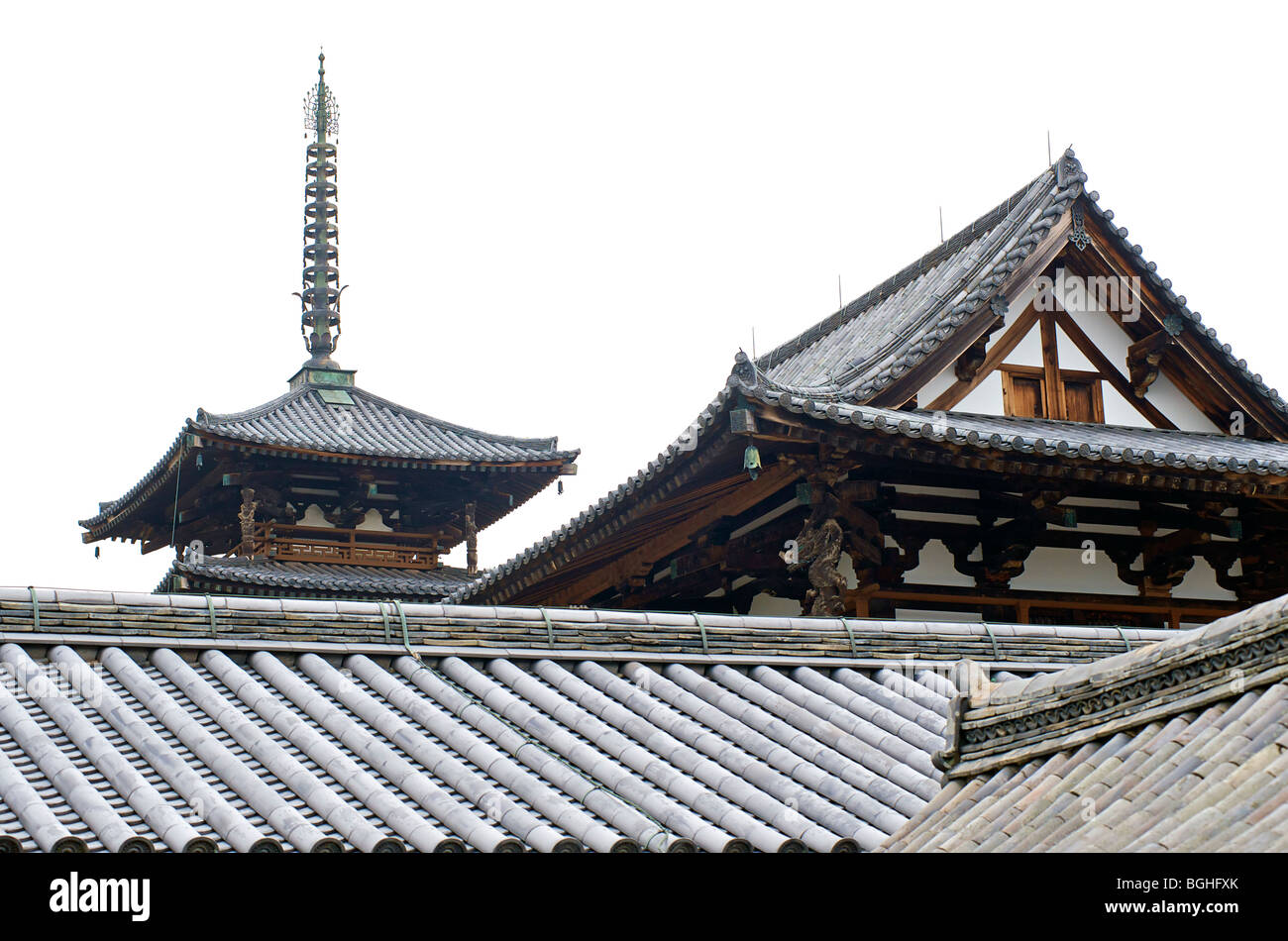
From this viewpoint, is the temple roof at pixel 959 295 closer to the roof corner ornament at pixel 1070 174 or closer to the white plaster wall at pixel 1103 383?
the roof corner ornament at pixel 1070 174

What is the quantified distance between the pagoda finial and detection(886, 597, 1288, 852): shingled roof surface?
2534cm

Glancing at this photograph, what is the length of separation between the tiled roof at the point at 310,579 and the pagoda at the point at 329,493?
3 cm

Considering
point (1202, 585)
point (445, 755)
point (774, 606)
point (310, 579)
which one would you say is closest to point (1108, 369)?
point (1202, 585)

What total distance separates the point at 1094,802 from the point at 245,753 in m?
3.48

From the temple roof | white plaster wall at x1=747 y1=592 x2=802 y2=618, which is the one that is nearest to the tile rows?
the temple roof

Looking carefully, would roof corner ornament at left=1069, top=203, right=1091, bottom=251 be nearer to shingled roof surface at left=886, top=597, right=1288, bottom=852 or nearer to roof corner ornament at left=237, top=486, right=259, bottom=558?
shingled roof surface at left=886, top=597, right=1288, bottom=852

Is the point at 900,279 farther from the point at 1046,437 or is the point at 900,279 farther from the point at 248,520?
the point at 248,520

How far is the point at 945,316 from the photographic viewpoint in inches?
530

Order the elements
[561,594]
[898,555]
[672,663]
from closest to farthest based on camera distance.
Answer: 1. [672,663]
2. [898,555]
3. [561,594]

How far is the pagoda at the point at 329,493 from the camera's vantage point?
25.3 metres

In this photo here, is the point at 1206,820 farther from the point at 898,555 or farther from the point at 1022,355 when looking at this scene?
the point at 1022,355

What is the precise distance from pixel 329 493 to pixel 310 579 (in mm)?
2744

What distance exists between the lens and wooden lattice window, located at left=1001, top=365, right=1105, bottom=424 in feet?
46.1
